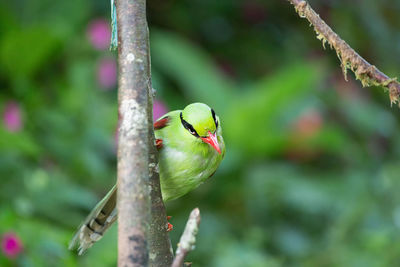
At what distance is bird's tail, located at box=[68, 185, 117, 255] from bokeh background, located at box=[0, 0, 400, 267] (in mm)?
553

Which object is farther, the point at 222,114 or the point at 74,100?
the point at 222,114

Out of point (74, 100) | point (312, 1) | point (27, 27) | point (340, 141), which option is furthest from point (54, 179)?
point (312, 1)

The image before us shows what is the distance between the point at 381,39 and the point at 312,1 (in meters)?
0.78

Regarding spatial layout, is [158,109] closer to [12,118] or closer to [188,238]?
[12,118]

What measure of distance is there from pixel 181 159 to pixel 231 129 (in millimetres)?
2453

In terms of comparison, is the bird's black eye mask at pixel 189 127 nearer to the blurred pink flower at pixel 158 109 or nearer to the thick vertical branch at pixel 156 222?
the thick vertical branch at pixel 156 222

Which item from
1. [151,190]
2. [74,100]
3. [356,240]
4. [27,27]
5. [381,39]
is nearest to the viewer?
[151,190]

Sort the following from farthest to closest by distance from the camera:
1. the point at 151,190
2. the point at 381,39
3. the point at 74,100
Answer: the point at 381,39
the point at 74,100
the point at 151,190

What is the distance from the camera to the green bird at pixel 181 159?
2475 mm

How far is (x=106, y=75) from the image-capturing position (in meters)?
4.77

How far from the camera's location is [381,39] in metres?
6.04

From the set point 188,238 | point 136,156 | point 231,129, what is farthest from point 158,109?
point 188,238

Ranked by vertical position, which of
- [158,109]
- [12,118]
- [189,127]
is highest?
[189,127]

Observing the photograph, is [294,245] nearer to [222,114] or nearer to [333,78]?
[222,114]
